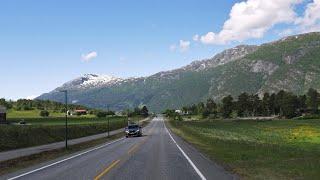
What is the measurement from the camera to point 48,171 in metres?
26.7

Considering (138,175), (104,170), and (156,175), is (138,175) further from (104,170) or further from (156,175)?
(104,170)

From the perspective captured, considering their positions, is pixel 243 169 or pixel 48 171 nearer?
pixel 243 169

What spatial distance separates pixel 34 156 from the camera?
131 feet

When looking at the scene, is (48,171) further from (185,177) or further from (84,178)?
(185,177)

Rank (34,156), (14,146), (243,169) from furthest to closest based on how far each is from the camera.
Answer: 1. (14,146)
2. (34,156)
3. (243,169)

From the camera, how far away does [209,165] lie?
92.0 feet

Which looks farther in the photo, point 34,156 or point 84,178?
point 34,156

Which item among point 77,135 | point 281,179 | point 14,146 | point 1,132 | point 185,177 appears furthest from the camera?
point 77,135

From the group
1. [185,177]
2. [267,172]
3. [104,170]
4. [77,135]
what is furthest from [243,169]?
[77,135]

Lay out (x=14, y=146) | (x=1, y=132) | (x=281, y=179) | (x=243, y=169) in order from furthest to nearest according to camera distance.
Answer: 1. (x=1, y=132)
2. (x=14, y=146)
3. (x=243, y=169)
4. (x=281, y=179)

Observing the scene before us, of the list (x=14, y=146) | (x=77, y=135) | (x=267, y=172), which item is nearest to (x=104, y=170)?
(x=267, y=172)

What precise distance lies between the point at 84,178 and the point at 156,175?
3.17 m

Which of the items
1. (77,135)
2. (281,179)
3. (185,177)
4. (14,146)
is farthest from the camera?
(77,135)

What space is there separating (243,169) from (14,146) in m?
37.6
